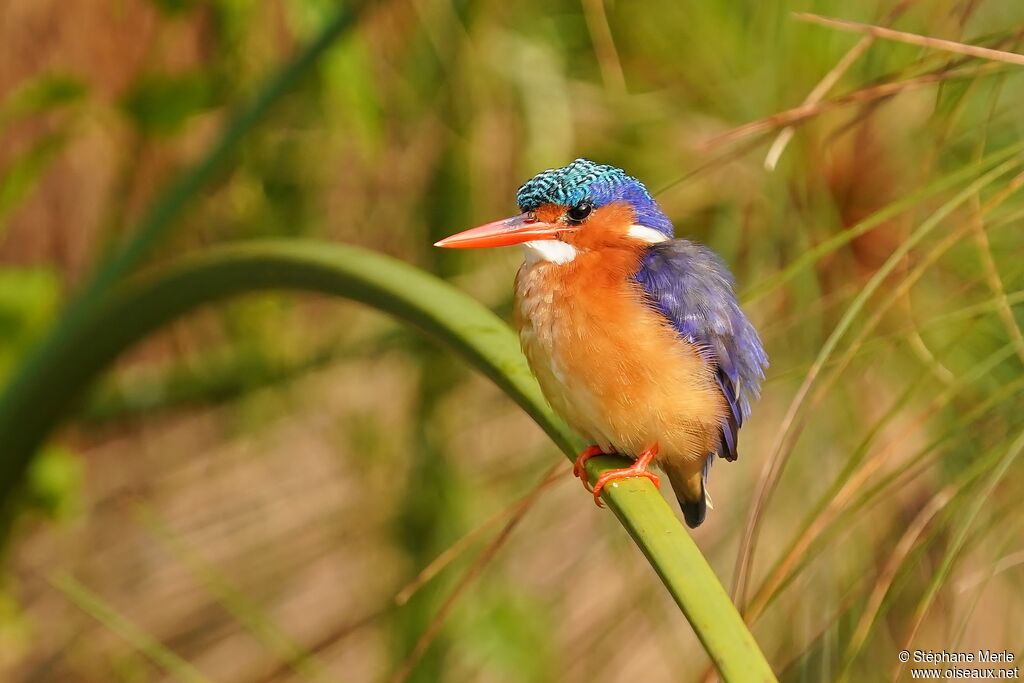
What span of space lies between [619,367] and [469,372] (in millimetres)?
672

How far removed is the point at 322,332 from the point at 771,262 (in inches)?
36.9

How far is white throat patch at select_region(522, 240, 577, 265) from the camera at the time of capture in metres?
1.02

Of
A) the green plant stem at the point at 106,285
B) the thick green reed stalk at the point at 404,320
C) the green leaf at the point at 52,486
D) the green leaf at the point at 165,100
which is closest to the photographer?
the thick green reed stalk at the point at 404,320

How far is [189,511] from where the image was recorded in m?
2.04

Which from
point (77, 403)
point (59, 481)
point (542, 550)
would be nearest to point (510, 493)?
point (542, 550)

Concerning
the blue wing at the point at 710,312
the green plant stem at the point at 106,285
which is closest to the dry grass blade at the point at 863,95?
the blue wing at the point at 710,312

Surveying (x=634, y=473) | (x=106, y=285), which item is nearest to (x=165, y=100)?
(x=106, y=285)

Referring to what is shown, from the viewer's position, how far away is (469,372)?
1.61m

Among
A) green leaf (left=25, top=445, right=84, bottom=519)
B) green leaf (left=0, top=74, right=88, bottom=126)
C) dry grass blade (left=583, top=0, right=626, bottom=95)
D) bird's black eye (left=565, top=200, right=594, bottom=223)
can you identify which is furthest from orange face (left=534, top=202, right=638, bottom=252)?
green leaf (left=25, top=445, right=84, bottom=519)

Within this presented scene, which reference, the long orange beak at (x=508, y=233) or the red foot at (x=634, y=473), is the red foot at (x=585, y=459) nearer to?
the red foot at (x=634, y=473)

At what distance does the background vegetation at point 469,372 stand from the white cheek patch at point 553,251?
125 millimetres

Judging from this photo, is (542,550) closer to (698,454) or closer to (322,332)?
(698,454)

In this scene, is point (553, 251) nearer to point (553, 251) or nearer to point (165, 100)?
point (553, 251)

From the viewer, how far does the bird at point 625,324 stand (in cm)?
94
